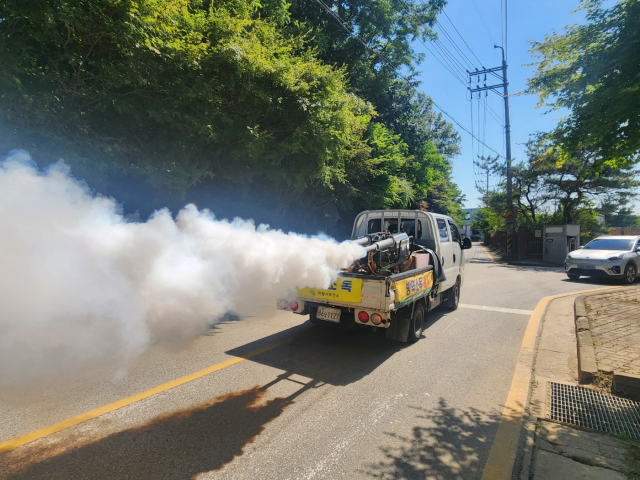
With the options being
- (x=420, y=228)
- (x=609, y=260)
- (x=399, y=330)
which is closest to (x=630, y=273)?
(x=609, y=260)

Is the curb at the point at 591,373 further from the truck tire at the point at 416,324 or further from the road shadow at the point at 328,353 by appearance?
the road shadow at the point at 328,353

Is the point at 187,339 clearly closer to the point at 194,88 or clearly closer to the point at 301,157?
the point at 194,88

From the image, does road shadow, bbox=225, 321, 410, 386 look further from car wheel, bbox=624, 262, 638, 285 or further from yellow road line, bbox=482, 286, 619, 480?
car wheel, bbox=624, 262, 638, 285

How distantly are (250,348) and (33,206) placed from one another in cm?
346

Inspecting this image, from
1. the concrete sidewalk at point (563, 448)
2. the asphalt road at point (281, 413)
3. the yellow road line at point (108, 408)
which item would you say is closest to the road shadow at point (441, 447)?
the asphalt road at point (281, 413)

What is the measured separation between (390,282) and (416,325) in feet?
5.33

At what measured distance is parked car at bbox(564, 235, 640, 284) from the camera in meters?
12.1

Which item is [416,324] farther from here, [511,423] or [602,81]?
[602,81]

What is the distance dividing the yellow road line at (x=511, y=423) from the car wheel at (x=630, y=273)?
919cm

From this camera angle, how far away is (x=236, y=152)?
8367 mm

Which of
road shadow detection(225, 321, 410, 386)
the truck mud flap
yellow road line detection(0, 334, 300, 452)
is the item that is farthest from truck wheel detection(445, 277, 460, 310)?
yellow road line detection(0, 334, 300, 452)

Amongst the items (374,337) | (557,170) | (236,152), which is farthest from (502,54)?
(374,337)

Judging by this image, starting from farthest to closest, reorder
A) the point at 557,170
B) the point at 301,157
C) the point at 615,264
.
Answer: the point at 557,170 → the point at 615,264 → the point at 301,157

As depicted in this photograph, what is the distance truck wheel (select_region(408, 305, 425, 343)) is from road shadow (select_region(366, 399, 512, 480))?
6.50 ft
